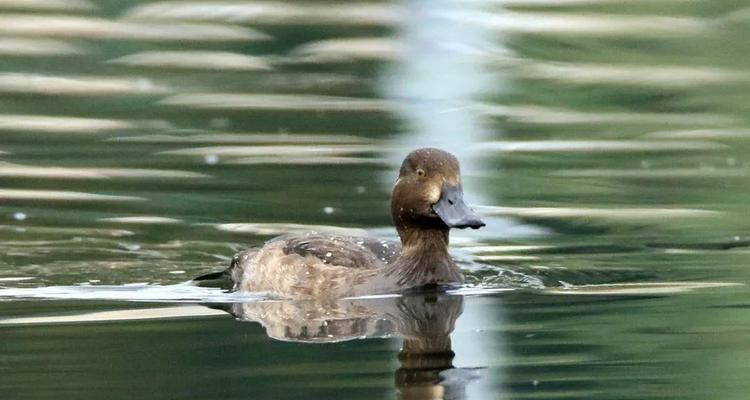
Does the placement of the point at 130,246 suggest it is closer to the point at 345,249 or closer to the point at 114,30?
the point at 345,249

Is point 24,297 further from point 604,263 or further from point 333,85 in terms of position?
point 333,85

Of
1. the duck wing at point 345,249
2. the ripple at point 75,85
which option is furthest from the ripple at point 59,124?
the duck wing at point 345,249

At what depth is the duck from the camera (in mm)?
11094

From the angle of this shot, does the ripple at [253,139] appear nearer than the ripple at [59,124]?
Yes

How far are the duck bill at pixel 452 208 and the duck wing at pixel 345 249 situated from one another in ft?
1.60

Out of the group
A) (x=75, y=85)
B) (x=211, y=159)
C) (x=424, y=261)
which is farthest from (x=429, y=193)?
(x=75, y=85)

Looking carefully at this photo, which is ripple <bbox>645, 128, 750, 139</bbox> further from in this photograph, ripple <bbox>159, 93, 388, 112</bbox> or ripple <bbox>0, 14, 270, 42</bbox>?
ripple <bbox>0, 14, 270, 42</bbox>

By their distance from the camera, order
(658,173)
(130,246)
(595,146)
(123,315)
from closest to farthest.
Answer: (123,315), (130,246), (658,173), (595,146)

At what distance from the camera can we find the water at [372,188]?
872 centimetres

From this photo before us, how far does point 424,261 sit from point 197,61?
9.28 metres

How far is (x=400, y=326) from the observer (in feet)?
32.3

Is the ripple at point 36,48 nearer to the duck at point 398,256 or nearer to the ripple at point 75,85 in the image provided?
the ripple at point 75,85

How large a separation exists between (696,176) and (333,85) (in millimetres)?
5154

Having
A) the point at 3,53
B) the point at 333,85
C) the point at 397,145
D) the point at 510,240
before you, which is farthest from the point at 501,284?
the point at 3,53
